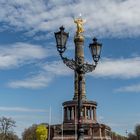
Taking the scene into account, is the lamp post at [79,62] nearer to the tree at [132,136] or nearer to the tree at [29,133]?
the tree at [29,133]

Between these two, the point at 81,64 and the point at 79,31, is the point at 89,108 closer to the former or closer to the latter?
the point at 79,31

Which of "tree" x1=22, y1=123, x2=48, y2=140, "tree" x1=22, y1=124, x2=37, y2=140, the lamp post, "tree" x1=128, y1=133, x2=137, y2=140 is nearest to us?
the lamp post

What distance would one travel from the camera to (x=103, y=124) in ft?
236

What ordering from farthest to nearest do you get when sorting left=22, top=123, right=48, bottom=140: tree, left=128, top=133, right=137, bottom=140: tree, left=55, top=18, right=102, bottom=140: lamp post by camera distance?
left=128, top=133, right=137, bottom=140: tree → left=22, top=123, right=48, bottom=140: tree → left=55, top=18, right=102, bottom=140: lamp post

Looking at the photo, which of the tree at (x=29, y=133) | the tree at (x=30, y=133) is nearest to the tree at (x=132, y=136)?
the tree at (x=30, y=133)

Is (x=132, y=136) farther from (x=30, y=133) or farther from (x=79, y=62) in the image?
(x=79, y=62)

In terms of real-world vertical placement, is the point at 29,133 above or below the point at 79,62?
above

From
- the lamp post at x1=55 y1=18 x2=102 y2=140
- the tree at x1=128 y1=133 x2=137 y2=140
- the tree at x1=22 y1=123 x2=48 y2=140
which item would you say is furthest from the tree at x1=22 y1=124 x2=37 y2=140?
the lamp post at x1=55 y1=18 x2=102 y2=140

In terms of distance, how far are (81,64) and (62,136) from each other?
5859cm

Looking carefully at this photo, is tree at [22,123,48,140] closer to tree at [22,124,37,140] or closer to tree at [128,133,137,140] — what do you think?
tree at [22,124,37,140]

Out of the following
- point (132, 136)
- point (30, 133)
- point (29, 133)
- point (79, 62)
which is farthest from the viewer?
point (132, 136)

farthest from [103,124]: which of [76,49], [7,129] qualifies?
[7,129]

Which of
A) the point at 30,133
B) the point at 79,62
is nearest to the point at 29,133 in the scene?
the point at 30,133

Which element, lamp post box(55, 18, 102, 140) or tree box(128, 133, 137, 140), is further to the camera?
tree box(128, 133, 137, 140)
